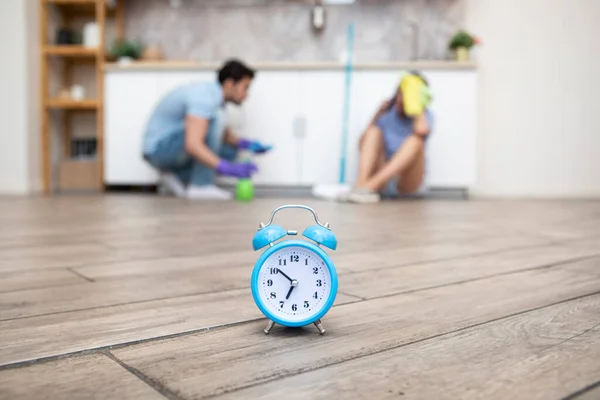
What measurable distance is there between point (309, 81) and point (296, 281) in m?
3.15

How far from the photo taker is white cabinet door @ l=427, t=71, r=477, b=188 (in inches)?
144

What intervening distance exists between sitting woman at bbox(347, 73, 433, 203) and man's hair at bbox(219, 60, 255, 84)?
0.70 m

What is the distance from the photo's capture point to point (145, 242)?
1.46 meters

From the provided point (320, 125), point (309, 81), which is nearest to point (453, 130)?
point (320, 125)

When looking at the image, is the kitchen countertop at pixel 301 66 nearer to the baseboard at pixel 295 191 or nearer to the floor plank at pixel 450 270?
the baseboard at pixel 295 191

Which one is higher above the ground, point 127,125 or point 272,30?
point 272,30

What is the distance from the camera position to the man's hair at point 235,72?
130 inches

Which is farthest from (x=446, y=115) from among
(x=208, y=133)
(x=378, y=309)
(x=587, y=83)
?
(x=378, y=309)

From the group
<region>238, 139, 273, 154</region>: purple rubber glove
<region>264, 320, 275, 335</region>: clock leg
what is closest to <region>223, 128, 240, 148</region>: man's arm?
<region>238, 139, 273, 154</region>: purple rubber glove

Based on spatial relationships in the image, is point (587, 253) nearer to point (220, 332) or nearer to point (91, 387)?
point (220, 332)

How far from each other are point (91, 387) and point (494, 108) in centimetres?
382

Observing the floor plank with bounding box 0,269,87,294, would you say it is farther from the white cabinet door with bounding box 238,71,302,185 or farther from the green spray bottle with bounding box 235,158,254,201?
the white cabinet door with bounding box 238,71,302,185

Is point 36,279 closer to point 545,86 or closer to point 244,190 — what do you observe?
point 244,190

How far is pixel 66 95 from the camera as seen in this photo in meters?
→ 3.86
